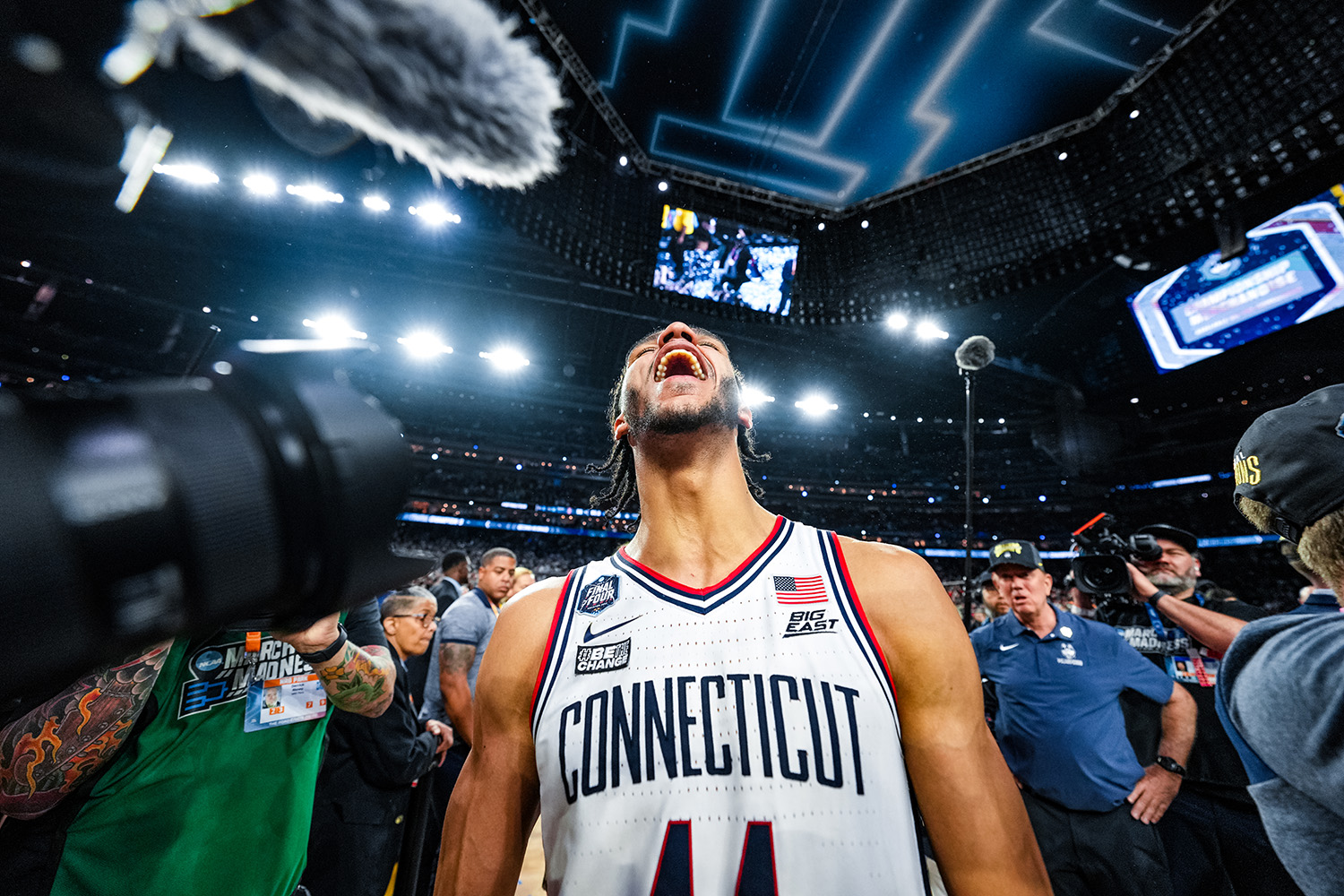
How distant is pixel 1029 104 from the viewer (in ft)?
17.1

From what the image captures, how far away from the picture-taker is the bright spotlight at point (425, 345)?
14.6m

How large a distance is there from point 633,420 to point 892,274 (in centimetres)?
549

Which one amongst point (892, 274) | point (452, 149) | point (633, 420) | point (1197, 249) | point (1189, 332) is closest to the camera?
point (633, 420)

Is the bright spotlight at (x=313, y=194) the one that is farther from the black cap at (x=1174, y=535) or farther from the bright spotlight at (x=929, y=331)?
the black cap at (x=1174, y=535)

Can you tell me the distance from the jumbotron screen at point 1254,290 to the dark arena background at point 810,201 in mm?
32

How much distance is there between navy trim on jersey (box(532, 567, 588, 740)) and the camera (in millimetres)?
1402

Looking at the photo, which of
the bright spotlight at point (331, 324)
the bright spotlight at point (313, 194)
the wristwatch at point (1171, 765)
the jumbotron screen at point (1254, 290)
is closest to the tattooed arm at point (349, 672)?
the wristwatch at point (1171, 765)

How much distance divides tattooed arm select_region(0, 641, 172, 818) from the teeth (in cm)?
173

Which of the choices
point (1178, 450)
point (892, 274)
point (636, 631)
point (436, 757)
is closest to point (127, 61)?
point (636, 631)

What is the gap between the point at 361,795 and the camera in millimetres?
2838

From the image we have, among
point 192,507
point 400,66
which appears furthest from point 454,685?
point 400,66

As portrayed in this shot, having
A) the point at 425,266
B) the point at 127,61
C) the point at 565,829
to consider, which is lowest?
the point at 565,829

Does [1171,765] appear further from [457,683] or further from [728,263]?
[728,263]

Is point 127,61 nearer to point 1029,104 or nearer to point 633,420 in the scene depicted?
point 633,420
